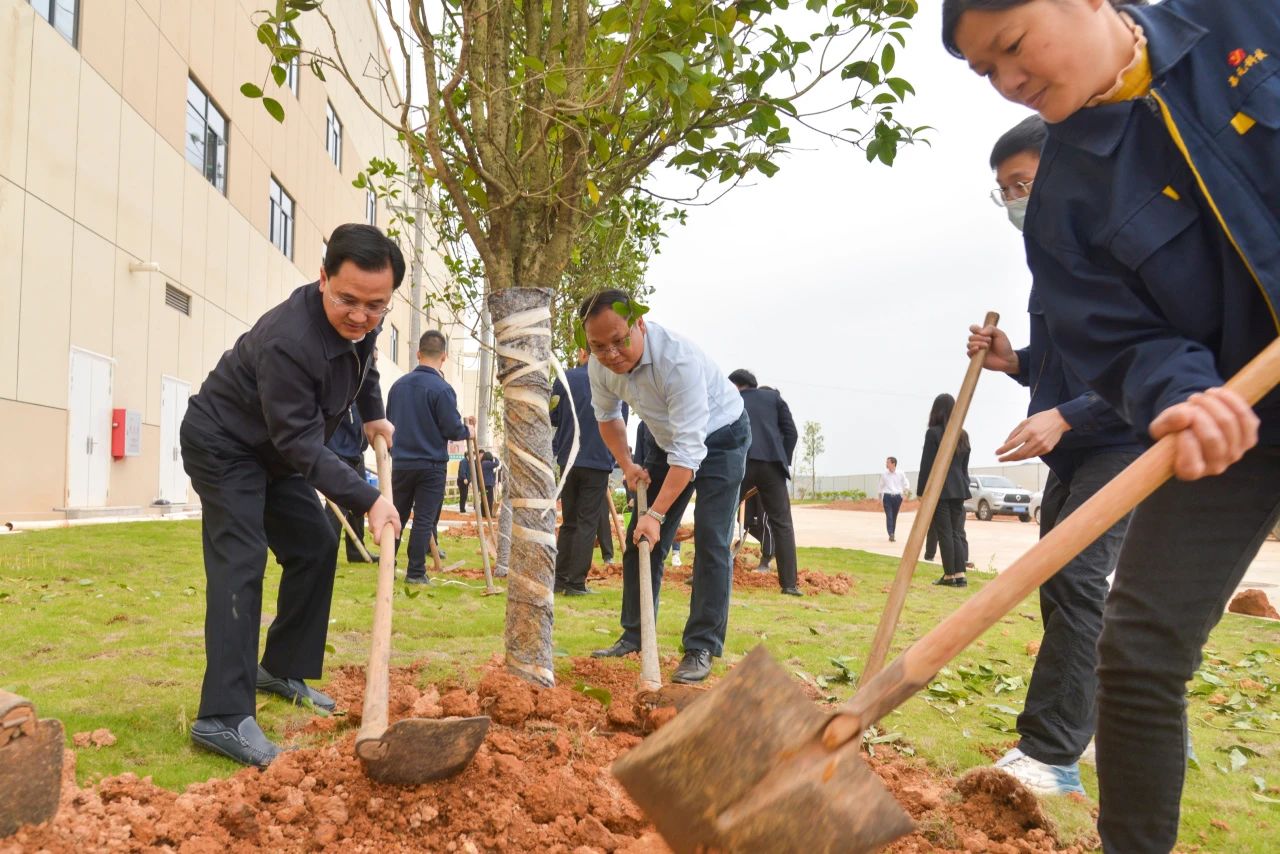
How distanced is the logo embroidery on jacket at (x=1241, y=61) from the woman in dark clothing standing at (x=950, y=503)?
7.74m

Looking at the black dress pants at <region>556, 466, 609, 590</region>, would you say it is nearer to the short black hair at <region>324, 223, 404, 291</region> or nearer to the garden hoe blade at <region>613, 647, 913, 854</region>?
the short black hair at <region>324, 223, 404, 291</region>

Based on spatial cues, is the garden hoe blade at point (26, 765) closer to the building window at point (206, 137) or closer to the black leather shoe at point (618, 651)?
the black leather shoe at point (618, 651)

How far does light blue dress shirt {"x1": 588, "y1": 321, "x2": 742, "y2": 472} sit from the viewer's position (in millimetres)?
4250

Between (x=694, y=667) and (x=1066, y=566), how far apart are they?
1.95 metres

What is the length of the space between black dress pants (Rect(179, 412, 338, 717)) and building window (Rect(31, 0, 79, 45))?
11.5 meters

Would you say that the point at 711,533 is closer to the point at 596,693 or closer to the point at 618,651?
the point at 618,651

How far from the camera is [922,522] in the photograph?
3078 mm

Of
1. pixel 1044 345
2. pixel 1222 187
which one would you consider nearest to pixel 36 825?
pixel 1222 187

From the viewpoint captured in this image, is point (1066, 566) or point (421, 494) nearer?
point (1066, 566)

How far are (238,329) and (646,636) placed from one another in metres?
18.3

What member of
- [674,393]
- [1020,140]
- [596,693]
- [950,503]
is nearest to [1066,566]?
[1020,140]

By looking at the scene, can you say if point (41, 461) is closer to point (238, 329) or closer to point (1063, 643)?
point (238, 329)

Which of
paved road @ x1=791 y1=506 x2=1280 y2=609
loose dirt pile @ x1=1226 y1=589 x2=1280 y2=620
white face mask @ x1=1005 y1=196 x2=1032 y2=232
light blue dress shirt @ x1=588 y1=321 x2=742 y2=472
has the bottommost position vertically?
paved road @ x1=791 y1=506 x2=1280 y2=609

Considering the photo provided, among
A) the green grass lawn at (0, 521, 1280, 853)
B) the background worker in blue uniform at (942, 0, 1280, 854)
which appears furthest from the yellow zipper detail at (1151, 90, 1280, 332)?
the green grass lawn at (0, 521, 1280, 853)
